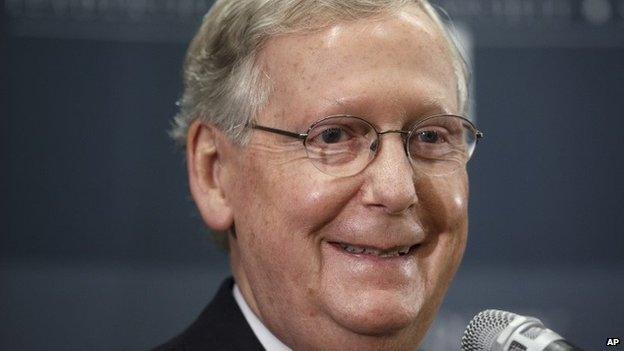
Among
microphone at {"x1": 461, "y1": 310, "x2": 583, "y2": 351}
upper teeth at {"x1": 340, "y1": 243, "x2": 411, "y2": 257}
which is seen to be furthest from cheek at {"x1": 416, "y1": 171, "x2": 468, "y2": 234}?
microphone at {"x1": 461, "y1": 310, "x2": 583, "y2": 351}

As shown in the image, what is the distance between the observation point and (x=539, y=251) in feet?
11.6

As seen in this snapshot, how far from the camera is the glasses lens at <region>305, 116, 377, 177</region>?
6.98 ft

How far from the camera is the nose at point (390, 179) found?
2057mm

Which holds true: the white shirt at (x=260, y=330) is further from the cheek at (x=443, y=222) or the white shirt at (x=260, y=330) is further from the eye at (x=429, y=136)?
the eye at (x=429, y=136)

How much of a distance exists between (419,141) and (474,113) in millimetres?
1416

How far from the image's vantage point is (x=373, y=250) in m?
2.13

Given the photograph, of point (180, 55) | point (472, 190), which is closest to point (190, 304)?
point (180, 55)

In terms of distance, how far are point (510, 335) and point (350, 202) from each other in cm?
56

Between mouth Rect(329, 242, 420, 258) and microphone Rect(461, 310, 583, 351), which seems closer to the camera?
microphone Rect(461, 310, 583, 351)

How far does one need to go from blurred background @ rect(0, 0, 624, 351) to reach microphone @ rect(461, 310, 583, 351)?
172 centimetres

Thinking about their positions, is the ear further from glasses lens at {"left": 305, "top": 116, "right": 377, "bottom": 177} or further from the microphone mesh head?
→ the microphone mesh head

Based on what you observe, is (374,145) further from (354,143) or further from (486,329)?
(486,329)

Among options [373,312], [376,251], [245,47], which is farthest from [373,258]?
[245,47]

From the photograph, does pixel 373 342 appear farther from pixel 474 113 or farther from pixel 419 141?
pixel 474 113
